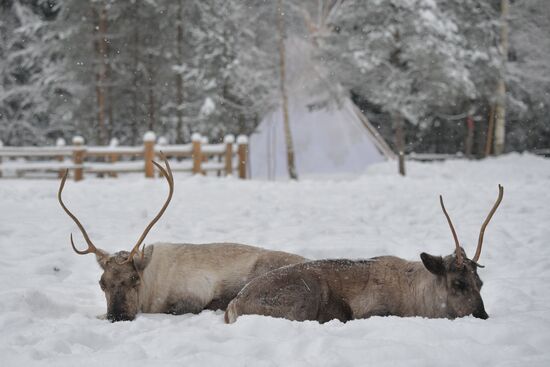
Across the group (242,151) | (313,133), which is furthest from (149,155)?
(313,133)

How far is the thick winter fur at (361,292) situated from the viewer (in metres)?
3.79

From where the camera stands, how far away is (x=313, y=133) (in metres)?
19.9

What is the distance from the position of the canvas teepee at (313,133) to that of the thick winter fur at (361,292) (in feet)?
48.3

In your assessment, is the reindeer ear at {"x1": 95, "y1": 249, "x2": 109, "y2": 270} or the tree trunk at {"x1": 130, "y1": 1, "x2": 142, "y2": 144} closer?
the reindeer ear at {"x1": 95, "y1": 249, "x2": 109, "y2": 270}

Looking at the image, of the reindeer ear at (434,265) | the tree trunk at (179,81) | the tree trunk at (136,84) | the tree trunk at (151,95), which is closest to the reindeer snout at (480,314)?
the reindeer ear at (434,265)

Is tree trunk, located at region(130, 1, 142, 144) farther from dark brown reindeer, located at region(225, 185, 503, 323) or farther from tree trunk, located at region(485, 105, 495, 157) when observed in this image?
dark brown reindeer, located at region(225, 185, 503, 323)

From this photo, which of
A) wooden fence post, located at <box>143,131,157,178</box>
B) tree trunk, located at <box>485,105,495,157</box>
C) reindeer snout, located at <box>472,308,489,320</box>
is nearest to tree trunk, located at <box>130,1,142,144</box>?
wooden fence post, located at <box>143,131,157,178</box>

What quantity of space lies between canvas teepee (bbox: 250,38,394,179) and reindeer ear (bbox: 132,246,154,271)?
14411mm

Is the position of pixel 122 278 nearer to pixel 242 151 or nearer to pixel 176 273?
pixel 176 273

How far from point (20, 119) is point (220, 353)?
25590mm

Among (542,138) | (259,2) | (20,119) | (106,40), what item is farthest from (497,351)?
(542,138)

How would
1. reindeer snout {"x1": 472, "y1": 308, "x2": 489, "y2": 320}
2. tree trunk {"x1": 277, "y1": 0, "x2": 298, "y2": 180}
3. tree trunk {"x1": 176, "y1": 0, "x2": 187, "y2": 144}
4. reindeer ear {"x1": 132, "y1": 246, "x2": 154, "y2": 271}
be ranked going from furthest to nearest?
tree trunk {"x1": 176, "y1": 0, "x2": 187, "y2": 144}, tree trunk {"x1": 277, "y1": 0, "x2": 298, "y2": 180}, reindeer ear {"x1": 132, "y1": 246, "x2": 154, "y2": 271}, reindeer snout {"x1": 472, "y1": 308, "x2": 489, "y2": 320}

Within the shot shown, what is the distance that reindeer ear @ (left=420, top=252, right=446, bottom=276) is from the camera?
3916 millimetres

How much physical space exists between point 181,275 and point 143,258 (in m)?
0.49
